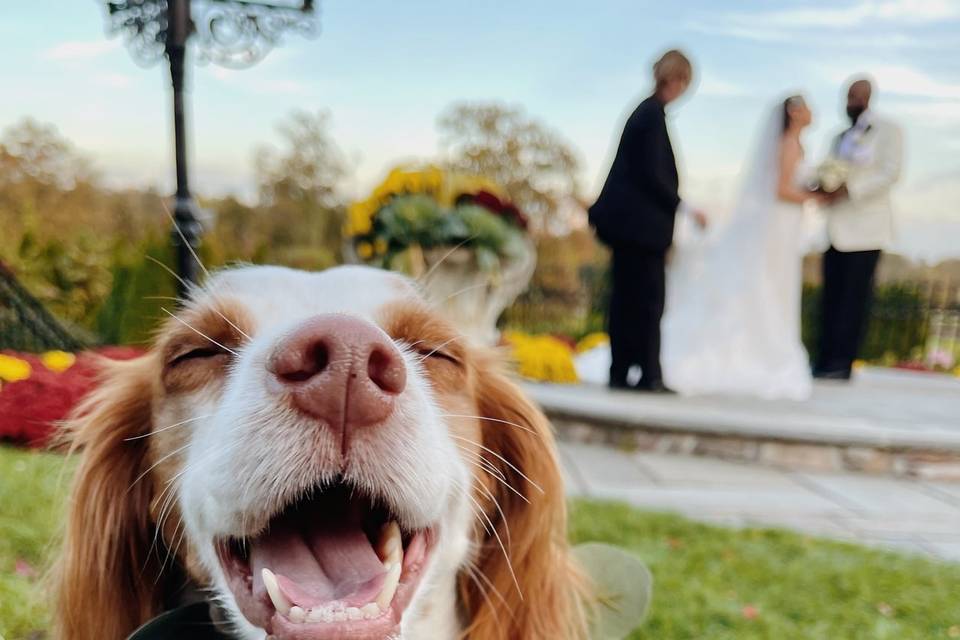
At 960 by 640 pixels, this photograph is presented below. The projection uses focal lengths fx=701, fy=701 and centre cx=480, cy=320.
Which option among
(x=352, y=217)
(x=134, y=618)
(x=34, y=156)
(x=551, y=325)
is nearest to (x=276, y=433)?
(x=134, y=618)

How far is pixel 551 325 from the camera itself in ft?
45.5

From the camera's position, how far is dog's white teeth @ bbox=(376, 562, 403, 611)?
41.0 inches

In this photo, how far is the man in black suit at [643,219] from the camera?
18.0ft

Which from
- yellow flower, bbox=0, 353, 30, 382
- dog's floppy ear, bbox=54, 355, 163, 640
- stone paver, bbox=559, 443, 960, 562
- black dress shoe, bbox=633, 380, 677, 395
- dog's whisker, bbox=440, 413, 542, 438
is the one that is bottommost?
stone paver, bbox=559, 443, 960, 562

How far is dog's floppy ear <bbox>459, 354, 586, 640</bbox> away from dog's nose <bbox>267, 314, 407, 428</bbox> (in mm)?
587

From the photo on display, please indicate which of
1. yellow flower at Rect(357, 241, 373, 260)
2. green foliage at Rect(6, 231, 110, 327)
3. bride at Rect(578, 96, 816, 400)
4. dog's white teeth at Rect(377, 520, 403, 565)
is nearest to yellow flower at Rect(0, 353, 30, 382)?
yellow flower at Rect(357, 241, 373, 260)

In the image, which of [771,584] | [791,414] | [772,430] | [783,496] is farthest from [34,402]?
[791,414]

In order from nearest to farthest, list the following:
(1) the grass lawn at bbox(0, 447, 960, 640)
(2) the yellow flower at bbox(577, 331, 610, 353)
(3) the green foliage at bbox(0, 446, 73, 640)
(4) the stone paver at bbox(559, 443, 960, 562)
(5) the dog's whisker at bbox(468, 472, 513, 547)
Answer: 1. (5) the dog's whisker at bbox(468, 472, 513, 547)
2. (3) the green foliage at bbox(0, 446, 73, 640)
3. (1) the grass lawn at bbox(0, 447, 960, 640)
4. (4) the stone paver at bbox(559, 443, 960, 562)
5. (2) the yellow flower at bbox(577, 331, 610, 353)

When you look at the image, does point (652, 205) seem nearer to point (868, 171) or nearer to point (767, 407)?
point (767, 407)

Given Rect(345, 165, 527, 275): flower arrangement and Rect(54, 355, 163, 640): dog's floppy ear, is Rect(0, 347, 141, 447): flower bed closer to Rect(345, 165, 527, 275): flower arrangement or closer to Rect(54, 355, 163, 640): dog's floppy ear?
Rect(345, 165, 527, 275): flower arrangement

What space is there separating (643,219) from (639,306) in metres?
0.77

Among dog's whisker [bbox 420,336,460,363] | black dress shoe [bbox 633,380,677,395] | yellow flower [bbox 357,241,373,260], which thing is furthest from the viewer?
black dress shoe [bbox 633,380,677,395]

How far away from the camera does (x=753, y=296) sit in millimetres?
6723

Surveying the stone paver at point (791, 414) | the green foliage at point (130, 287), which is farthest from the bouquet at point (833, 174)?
the green foliage at point (130, 287)
